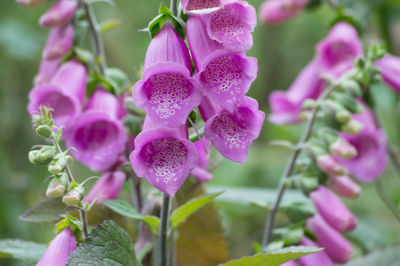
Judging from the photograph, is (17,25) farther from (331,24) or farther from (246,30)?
(246,30)

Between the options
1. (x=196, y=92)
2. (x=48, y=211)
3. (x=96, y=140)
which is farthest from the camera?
(x=96, y=140)

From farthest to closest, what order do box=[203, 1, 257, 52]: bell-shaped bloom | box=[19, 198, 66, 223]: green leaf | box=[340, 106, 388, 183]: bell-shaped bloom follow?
box=[340, 106, 388, 183]: bell-shaped bloom → box=[19, 198, 66, 223]: green leaf → box=[203, 1, 257, 52]: bell-shaped bloom

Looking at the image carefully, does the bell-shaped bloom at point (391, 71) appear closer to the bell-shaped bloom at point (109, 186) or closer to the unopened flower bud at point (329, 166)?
the unopened flower bud at point (329, 166)

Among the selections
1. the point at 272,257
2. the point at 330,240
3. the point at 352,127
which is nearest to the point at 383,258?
the point at 330,240

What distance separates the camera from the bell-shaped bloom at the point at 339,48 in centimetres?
88

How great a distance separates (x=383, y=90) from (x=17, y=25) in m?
1.19

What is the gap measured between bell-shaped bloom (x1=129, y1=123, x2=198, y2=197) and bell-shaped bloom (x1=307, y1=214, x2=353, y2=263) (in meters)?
0.33

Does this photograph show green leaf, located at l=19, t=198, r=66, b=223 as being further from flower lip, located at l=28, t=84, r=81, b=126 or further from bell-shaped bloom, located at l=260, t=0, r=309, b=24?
bell-shaped bloom, located at l=260, t=0, r=309, b=24

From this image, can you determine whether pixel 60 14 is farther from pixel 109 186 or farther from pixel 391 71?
pixel 391 71

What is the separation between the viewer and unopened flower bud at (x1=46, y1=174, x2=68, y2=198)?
16.9 inches

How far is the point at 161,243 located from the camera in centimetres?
52

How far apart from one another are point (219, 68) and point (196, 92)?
3 centimetres

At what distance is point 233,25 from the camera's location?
43 centimetres

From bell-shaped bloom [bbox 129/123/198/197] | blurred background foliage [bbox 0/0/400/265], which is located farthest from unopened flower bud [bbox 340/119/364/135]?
bell-shaped bloom [bbox 129/123/198/197]
